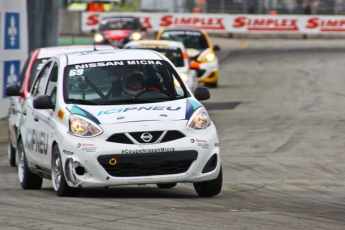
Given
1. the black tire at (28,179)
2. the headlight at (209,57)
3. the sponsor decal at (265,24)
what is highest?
the black tire at (28,179)

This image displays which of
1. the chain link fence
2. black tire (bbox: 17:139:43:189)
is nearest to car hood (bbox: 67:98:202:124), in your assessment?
black tire (bbox: 17:139:43:189)

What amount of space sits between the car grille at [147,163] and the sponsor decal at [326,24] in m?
42.3

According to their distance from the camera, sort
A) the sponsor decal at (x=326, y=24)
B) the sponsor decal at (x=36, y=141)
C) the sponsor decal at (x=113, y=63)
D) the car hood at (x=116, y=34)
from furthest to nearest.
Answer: the sponsor decal at (x=326, y=24)
the car hood at (x=116, y=34)
the sponsor decal at (x=113, y=63)
the sponsor decal at (x=36, y=141)

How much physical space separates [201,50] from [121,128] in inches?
707

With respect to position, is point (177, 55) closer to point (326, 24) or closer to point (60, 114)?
point (60, 114)

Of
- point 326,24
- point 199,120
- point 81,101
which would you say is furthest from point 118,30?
point 199,120

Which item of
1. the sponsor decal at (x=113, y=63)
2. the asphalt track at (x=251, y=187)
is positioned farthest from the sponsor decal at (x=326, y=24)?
the sponsor decal at (x=113, y=63)

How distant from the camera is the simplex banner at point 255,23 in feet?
166

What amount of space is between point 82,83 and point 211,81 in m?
17.0

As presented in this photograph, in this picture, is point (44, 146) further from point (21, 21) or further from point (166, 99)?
point (21, 21)

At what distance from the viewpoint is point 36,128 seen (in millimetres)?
10477

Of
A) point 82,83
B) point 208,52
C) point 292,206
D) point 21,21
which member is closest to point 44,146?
point 82,83

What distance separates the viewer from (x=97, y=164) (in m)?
9.10

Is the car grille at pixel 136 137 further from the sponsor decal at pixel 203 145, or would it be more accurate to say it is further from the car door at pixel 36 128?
the car door at pixel 36 128
